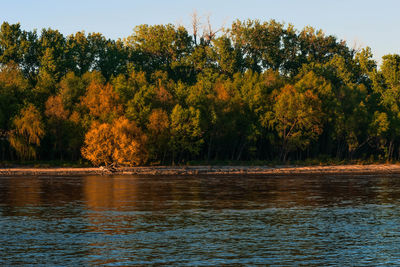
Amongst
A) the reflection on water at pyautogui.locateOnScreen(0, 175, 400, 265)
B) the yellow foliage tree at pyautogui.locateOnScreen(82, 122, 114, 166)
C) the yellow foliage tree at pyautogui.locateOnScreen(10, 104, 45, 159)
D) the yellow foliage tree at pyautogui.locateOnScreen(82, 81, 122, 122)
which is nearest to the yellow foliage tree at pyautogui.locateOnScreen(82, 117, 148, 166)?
the yellow foliage tree at pyautogui.locateOnScreen(82, 122, 114, 166)

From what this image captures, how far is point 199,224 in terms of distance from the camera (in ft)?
129

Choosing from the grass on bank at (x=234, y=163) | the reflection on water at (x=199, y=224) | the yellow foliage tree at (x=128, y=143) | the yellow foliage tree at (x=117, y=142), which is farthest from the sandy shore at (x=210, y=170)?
the reflection on water at (x=199, y=224)

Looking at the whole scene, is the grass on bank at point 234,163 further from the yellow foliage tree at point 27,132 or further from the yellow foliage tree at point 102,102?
the yellow foliage tree at point 102,102

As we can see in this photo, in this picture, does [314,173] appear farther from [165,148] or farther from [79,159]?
[79,159]

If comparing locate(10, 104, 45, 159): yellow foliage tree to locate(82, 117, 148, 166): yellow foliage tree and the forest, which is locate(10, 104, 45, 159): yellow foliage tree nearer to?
the forest

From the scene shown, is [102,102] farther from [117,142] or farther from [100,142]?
[117,142]

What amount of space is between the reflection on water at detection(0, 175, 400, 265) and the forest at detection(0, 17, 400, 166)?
28.7 meters

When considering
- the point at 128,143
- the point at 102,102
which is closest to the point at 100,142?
the point at 128,143

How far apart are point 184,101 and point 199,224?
226ft

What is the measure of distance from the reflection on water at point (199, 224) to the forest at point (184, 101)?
28688mm

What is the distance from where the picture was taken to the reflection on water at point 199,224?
95.2 feet

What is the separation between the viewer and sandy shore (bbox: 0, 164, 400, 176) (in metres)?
91.4

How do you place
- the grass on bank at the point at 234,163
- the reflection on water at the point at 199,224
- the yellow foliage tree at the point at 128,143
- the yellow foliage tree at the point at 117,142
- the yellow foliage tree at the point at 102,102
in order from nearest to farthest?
the reflection on water at the point at 199,224
the yellow foliage tree at the point at 128,143
the yellow foliage tree at the point at 117,142
the grass on bank at the point at 234,163
the yellow foliage tree at the point at 102,102

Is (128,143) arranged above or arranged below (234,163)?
above
